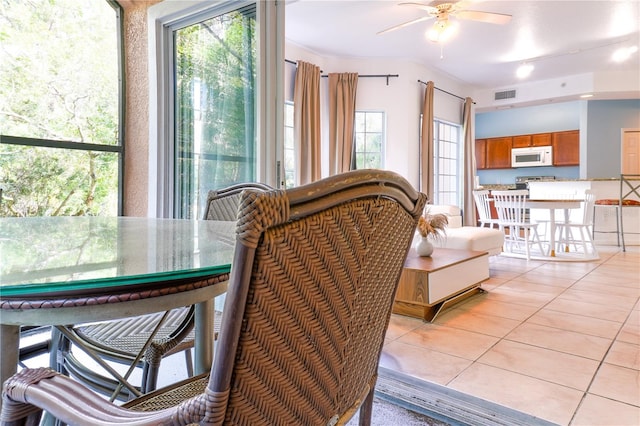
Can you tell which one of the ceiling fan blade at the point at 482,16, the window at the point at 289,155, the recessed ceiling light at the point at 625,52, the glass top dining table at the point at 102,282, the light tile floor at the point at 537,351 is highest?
the recessed ceiling light at the point at 625,52

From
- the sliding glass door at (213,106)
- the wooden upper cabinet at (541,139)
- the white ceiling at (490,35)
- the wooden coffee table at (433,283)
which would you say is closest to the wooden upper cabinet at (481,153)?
the wooden upper cabinet at (541,139)

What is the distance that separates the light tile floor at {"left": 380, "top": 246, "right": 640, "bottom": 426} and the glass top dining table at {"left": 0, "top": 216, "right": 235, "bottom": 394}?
1.28 m

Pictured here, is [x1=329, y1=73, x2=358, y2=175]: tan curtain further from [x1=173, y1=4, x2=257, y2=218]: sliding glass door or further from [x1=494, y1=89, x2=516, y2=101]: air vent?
[x1=494, y1=89, x2=516, y2=101]: air vent

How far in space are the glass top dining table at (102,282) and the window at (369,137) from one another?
473cm

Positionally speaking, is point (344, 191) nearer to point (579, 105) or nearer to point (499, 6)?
point (499, 6)

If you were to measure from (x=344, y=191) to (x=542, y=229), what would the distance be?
21.6 ft

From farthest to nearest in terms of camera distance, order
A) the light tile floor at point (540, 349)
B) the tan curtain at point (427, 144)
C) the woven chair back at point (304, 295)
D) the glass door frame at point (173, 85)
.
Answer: the tan curtain at point (427, 144) < the glass door frame at point (173, 85) < the light tile floor at point (540, 349) < the woven chair back at point (304, 295)

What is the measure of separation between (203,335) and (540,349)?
1877 mm

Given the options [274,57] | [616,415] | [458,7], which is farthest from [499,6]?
[616,415]

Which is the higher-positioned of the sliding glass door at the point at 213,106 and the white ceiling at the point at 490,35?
the white ceiling at the point at 490,35

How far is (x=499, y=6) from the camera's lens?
13.1 feet

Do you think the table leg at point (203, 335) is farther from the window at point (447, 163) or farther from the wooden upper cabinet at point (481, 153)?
the wooden upper cabinet at point (481, 153)

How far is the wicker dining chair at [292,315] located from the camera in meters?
0.44

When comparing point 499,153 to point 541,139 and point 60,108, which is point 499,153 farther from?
point 60,108
